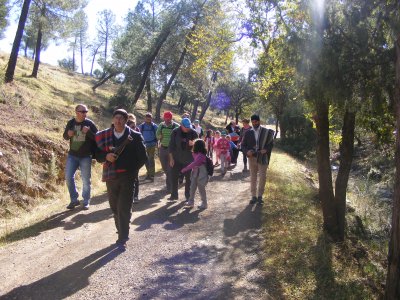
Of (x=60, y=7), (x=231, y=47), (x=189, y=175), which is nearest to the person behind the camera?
(x=189, y=175)

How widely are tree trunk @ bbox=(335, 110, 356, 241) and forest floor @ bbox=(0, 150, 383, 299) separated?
0.53m

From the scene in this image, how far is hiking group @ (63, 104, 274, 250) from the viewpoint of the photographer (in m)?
5.72

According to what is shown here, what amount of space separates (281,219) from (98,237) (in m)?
3.79

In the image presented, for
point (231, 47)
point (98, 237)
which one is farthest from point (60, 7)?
point (98, 237)

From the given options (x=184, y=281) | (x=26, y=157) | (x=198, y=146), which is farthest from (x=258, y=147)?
(x=26, y=157)

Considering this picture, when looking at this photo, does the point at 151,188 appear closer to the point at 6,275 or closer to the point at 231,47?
the point at 231,47

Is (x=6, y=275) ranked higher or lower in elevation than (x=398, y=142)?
lower

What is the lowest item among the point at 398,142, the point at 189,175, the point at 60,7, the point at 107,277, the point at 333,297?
the point at 333,297

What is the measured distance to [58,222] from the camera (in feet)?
24.1

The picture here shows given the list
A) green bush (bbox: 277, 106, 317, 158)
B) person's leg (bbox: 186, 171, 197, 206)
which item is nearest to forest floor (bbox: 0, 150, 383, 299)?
person's leg (bbox: 186, 171, 197, 206)

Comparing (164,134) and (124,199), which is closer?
(124,199)

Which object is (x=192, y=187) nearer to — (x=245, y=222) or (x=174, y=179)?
(x=174, y=179)

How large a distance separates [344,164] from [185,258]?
12.1ft

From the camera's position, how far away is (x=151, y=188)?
35.9 feet
